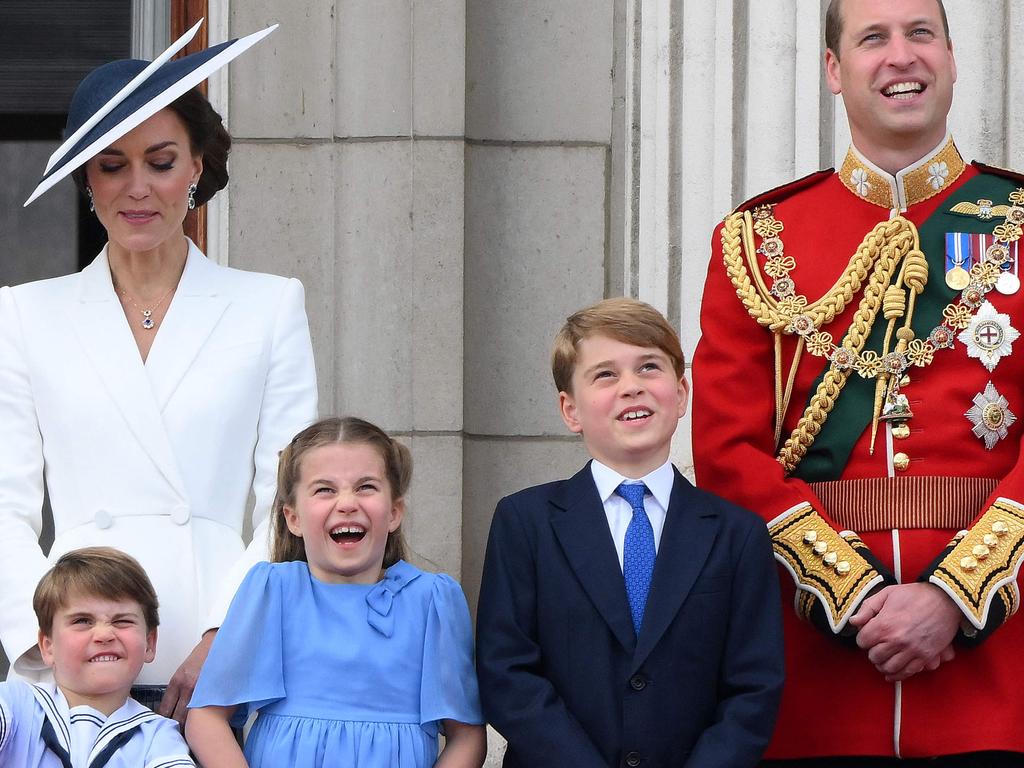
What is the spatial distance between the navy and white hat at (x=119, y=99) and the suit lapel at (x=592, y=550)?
104cm

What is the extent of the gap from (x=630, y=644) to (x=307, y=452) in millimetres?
679

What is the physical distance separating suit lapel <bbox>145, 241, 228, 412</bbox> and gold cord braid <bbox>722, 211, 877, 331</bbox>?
985 millimetres

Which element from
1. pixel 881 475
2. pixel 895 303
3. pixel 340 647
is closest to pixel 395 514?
pixel 340 647

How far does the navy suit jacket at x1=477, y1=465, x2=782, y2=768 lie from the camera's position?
3154 mm

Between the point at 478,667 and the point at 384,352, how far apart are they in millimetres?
2206

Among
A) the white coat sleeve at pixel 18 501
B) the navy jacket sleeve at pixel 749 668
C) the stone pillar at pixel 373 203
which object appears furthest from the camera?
the stone pillar at pixel 373 203

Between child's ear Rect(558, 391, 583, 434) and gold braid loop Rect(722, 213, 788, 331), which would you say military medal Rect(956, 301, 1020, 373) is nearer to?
gold braid loop Rect(722, 213, 788, 331)

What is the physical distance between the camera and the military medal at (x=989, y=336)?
3.31 m

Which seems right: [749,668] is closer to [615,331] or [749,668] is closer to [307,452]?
[615,331]

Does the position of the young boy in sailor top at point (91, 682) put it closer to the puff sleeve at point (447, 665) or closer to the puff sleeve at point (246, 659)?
the puff sleeve at point (246, 659)

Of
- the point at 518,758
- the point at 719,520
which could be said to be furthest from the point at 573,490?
the point at 518,758

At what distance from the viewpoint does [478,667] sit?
3.28 m

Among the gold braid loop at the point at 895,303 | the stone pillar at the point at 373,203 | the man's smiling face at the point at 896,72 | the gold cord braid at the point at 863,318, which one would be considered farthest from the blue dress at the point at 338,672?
the stone pillar at the point at 373,203

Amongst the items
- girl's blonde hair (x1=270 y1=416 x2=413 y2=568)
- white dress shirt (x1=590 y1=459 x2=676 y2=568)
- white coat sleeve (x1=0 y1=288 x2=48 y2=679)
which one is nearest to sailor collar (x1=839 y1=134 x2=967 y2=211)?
white dress shirt (x1=590 y1=459 x2=676 y2=568)
